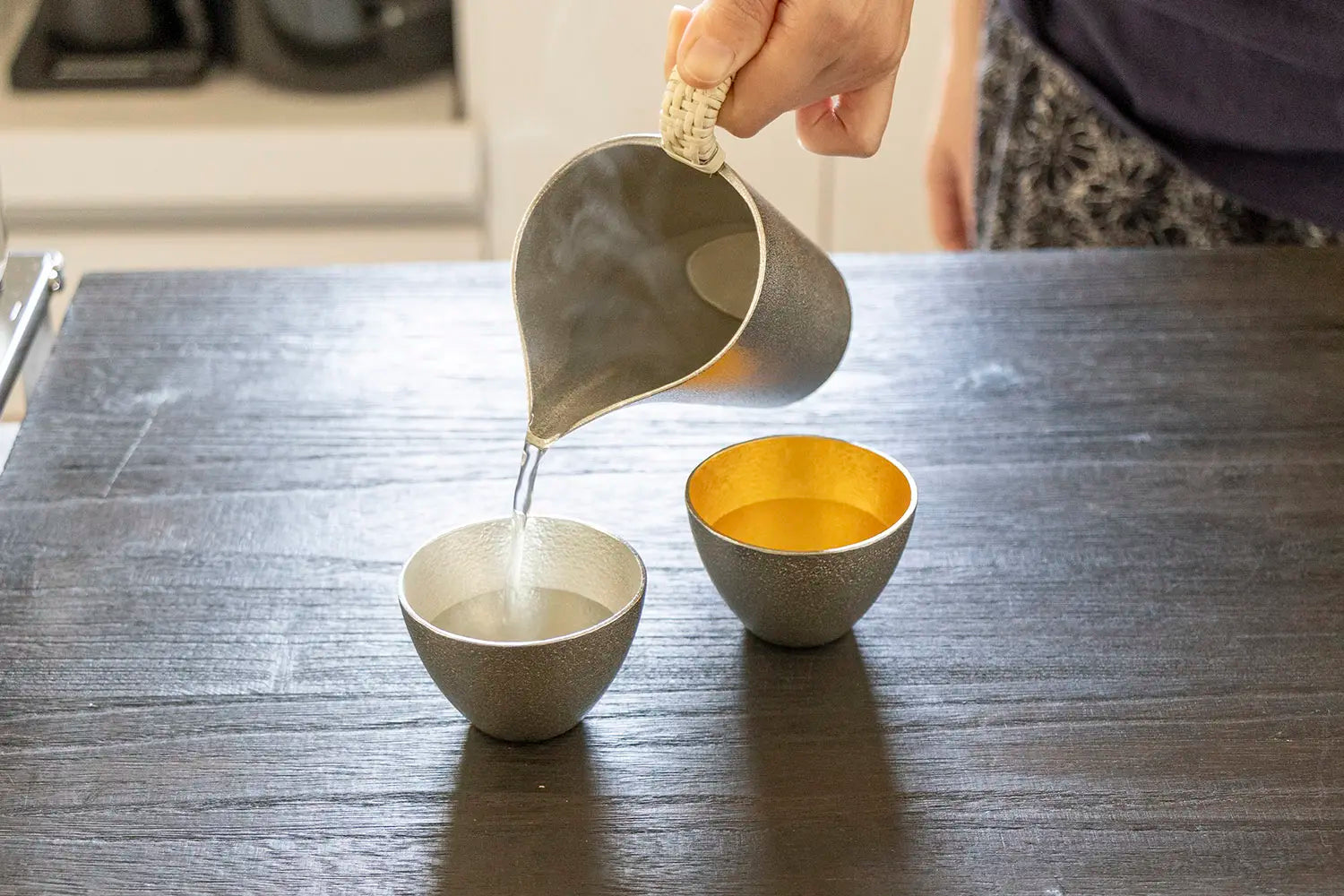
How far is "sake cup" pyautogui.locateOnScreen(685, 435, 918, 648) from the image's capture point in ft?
2.23

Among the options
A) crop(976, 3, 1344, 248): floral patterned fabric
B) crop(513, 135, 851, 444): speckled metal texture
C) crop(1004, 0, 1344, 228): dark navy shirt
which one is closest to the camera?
crop(513, 135, 851, 444): speckled metal texture

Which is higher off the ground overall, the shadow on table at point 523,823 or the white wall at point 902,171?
the shadow on table at point 523,823

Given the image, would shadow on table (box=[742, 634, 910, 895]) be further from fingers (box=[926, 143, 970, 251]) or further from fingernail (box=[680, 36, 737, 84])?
fingers (box=[926, 143, 970, 251])

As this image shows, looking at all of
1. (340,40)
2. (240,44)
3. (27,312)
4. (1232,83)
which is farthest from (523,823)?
(240,44)

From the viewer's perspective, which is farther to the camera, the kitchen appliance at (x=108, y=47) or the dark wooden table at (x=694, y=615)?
the kitchen appliance at (x=108, y=47)

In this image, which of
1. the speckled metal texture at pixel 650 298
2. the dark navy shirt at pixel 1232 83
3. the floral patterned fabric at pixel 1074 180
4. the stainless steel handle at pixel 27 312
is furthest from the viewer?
the floral patterned fabric at pixel 1074 180

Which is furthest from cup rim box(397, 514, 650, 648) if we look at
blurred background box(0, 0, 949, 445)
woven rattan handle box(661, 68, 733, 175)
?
blurred background box(0, 0, 949, 445)

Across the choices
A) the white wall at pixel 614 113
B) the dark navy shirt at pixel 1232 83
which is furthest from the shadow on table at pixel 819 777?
Answer: the white wall at pixel 614 113

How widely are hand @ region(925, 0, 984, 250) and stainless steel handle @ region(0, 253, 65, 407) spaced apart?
86 centimetres

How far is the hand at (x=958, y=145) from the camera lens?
1.42 metres

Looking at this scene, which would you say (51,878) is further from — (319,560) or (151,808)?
(319,560)

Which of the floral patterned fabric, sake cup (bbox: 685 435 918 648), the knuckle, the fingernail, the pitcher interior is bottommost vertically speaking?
the floral patterned fabric

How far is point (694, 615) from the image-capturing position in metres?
0.75

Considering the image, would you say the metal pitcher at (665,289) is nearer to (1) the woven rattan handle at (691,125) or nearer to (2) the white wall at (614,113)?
(1) the woven rattan handle at (691,125)
